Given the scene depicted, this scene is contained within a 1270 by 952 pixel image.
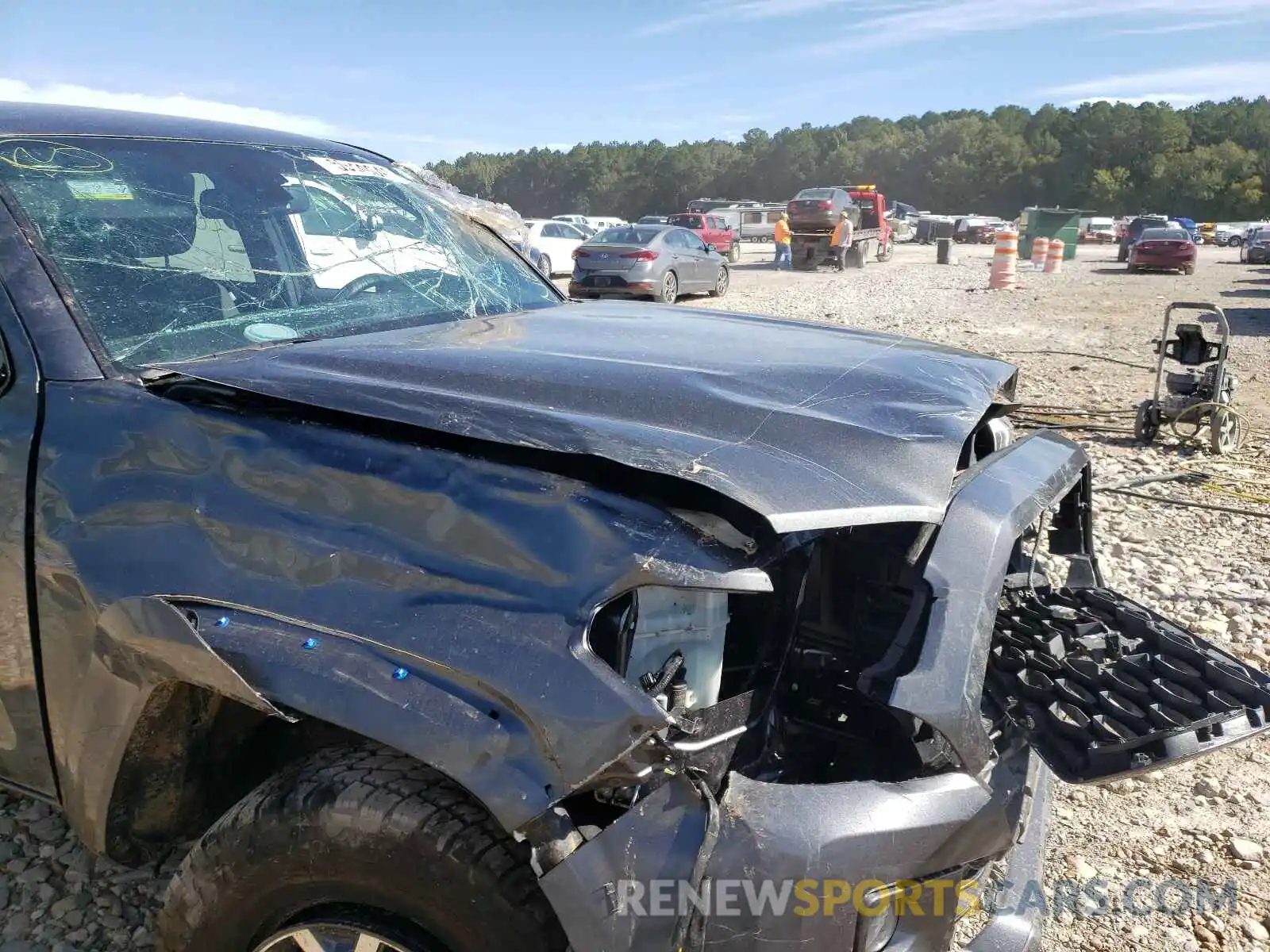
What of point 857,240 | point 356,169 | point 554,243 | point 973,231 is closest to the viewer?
point 356,169

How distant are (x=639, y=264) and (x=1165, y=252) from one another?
18.0m

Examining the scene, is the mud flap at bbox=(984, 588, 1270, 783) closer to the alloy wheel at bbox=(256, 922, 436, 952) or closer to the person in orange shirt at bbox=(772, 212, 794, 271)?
the alloy wheel at bbox=(256, 922, 436, 952)

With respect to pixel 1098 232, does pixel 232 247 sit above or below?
above

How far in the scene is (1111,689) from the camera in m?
1.96

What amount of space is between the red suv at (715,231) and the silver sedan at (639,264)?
13200mm

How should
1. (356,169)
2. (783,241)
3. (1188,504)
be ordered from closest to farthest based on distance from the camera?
(356,169)
(1188,504)
(783,241)

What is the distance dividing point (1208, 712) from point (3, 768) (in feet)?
8.39

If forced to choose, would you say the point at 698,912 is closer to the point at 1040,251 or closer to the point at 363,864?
the point at 363,864

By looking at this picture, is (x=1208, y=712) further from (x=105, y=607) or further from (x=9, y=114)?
(x=9, y=114)

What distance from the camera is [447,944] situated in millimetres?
1462

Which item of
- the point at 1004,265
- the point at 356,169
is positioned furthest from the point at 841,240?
the point at 356,169

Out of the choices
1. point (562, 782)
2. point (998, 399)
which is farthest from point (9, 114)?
point (998, 399)

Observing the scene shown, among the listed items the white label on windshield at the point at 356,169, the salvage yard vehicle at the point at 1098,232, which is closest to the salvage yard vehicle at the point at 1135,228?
the salvage yard vehicle at the point at 1098,232

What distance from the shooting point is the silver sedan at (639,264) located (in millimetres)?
15820
